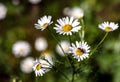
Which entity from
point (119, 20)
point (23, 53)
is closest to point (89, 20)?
point (119, 20)

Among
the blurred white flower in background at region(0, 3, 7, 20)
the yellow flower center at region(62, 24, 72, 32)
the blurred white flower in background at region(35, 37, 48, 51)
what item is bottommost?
the yellow flower center at region(62, 24, 72, 32)

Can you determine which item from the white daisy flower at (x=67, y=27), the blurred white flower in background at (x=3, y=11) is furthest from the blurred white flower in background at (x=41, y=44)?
the white daisy flower at (x=67, y=27)

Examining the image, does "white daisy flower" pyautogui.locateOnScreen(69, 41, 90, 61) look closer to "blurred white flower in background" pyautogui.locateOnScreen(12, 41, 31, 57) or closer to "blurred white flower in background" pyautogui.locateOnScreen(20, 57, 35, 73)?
"blurred white flower in background" pyautogui.locateOnScreen(20, 57, 35, 73)

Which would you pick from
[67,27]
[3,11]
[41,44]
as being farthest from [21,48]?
[67,27]

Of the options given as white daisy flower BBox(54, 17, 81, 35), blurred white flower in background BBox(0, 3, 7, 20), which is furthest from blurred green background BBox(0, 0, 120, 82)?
white daisy flower BBox(54, 17, 81, 35)

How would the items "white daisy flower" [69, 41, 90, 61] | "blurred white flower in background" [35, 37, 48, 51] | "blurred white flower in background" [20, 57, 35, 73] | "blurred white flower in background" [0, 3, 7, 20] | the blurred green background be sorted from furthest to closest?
"blurred white flower in background" [0, 3, 7, 20], "blurred white flower in background" [35, 37, 48, 51], "blurred white flower in background" [20, 57, 35, 73], the blurred green background, "white daisy flower" [69, 41, 90, 61]

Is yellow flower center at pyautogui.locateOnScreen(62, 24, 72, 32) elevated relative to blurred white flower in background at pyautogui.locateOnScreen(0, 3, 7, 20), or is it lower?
lower

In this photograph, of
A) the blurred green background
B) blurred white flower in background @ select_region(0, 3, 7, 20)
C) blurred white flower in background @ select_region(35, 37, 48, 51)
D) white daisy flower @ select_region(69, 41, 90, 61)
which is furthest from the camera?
blurred white flower in background @ select_region(0, 3, 7, 20)

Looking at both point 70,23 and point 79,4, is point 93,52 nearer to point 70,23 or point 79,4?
point 70,23
